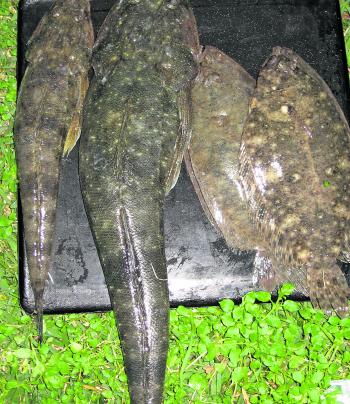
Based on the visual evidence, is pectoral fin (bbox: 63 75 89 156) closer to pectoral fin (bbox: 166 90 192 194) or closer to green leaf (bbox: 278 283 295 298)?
pectoral fin (bbox: 166 90 192 194)

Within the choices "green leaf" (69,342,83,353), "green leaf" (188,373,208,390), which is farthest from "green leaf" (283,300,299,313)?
"green leaf" (69,342,83,353)

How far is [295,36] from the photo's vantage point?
12.2 feet

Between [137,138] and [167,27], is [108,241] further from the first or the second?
[167,27]

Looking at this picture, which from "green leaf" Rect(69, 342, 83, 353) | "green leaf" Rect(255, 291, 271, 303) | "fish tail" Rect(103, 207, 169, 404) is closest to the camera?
"fish tail" Rect(103, 207, 169, 404)

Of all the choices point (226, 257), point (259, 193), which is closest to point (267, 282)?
point (226, 257)

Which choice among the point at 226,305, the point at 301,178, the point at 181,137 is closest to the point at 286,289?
the point at 226,305

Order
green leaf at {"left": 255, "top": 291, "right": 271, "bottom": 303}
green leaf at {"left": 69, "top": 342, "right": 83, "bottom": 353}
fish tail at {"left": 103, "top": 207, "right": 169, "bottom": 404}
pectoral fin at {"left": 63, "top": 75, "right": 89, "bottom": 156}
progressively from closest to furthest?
fish tail at {"left": 103, "top": 207, "right": 169, "bottom": 404}, green leaf at {"left": 255, "top": 291, "right": 271, "bottom": 303}, green leaf at {"left": 69, "top": 342, "right": 83, "bottom": 353}, pectoral fin at {"left": 63, "top": 75, "right": 89, "bottom": 156}

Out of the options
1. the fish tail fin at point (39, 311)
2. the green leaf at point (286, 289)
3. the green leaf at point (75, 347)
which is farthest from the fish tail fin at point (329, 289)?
the fish tail fin at point (39, 311)

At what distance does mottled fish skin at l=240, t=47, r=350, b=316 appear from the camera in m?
3.10

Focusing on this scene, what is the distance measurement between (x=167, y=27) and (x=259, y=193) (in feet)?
4.07

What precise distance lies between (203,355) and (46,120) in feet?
5.81

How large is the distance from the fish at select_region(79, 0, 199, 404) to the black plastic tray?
0.91 ft

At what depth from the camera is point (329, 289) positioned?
312cm

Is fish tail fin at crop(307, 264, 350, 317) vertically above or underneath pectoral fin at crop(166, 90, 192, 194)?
underneath
